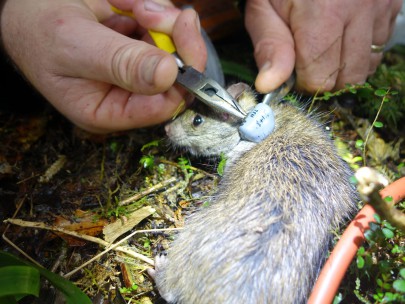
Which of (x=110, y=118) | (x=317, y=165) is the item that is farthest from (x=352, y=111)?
(x=110, y=118)

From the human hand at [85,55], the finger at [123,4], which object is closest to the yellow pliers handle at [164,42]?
the human hand at [85,55]

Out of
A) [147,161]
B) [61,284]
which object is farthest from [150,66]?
[61,284]

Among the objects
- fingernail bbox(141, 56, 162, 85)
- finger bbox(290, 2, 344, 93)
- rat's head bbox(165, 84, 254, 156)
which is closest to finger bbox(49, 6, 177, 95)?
fingernail bbox(141, 56, 162, 85)

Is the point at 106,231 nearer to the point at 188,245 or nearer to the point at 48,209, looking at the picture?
the point at 48,209

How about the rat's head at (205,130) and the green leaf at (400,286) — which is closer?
the green leaf at (400,286)

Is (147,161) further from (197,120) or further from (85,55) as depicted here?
(85,55)

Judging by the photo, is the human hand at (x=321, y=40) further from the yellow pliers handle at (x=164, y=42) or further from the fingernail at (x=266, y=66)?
the yellow pliers handle at (x=164, y=42)

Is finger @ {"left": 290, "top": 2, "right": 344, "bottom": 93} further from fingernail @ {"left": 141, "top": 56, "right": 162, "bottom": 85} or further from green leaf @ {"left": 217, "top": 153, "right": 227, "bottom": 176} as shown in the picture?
fingernail @ {"left": 141, "top": 56, "right": 162, "bottom": 85}
